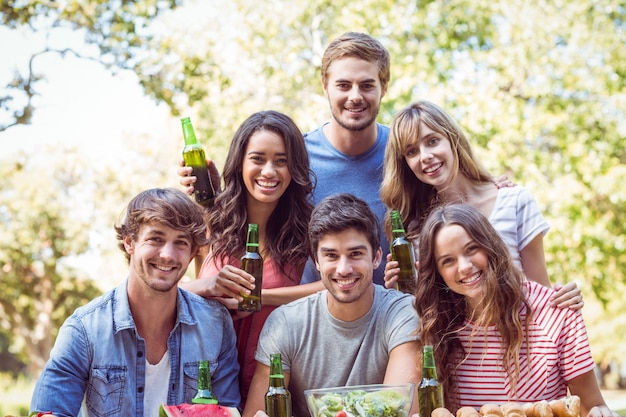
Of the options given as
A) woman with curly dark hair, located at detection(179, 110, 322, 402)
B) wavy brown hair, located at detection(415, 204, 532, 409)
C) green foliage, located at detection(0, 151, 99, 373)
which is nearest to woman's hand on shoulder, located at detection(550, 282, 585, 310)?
wavy brown hair, located at detection(415, 204, 532, 409)

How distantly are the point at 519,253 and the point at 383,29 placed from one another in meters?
10.7

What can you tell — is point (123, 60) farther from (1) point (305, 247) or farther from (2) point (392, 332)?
(2) point (392, 332)

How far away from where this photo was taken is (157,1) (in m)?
10.8

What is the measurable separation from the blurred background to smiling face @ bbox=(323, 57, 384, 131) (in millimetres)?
5726

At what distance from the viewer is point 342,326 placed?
3756 mm

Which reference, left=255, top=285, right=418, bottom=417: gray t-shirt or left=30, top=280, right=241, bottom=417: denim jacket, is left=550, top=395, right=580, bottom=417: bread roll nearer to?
left=255, top=285, right=418, bottom=417: gray t-shirt

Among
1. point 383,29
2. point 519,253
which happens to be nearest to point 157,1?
point 383,29

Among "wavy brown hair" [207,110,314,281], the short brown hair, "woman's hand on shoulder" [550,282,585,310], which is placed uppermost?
the short brown hair

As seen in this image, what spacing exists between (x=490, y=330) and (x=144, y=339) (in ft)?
5.35

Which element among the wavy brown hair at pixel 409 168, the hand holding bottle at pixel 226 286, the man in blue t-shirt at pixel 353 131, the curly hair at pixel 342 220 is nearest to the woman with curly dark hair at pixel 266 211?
the hand holding bottle at pixel 226 286

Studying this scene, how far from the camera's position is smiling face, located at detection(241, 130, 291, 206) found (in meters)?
4.32

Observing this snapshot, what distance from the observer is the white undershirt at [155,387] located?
3639 mm

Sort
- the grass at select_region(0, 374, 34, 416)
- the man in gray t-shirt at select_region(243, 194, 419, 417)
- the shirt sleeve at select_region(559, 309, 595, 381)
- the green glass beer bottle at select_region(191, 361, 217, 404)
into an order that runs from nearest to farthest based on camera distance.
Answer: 1. the green glass beer bottle at select_region(191, 361, 217, 404)
2. the shirt sleeve at select_region(559, 309, 595, 381)
3. the man in gray t-shirt at select_region(243, 194, 419, 417)
4. the grass at select_region(0, 374, 34, 416)

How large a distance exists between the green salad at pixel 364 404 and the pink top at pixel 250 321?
1.26m
